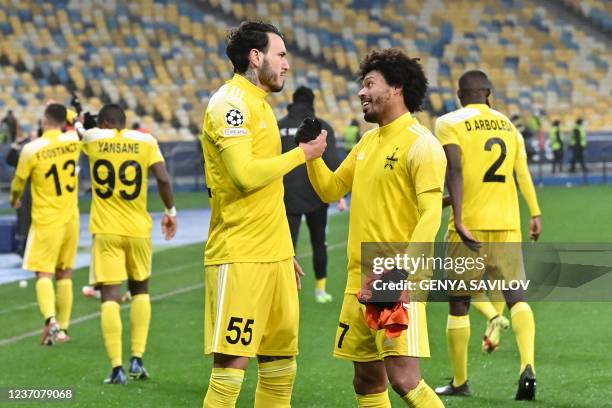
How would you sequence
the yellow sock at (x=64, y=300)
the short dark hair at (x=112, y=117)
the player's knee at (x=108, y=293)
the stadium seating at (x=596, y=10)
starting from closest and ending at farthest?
the player's knee at (x=108, y=293), the short dark hair at (x=112, y=117), the yellow sock at (x=64, y=300), the stadium seating at (x=596, y=10)

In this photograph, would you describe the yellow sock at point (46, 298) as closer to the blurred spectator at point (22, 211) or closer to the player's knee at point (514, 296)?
the blurred spectator at point (22, 211)

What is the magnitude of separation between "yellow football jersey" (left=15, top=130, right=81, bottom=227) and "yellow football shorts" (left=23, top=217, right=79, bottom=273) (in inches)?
3.0

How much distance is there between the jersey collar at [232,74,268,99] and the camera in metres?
6.08

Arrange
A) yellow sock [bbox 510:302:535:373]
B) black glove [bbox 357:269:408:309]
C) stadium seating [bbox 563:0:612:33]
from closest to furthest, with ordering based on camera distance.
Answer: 1. black glove [bbox 357:269:408:309]
2. yellow sock [bbox 510:302:535:373]
3. stadium seating [bbox 563:0:612:33]

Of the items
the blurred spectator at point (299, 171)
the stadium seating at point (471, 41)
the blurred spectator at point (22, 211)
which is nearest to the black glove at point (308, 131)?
the blurred spectator at point (299, 171)

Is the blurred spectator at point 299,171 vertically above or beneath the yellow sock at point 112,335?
above

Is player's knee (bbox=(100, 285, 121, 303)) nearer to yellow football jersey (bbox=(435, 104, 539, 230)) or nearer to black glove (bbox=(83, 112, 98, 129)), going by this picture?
black glove (bbox=(83, 112, 98, 129))

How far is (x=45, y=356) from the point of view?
10.4m

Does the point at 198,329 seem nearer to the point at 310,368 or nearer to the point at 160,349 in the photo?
the point at 160,349

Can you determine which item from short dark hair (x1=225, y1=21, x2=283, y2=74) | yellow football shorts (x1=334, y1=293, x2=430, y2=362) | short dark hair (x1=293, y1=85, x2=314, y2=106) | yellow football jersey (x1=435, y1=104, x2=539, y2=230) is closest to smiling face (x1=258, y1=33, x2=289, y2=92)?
short dark hair (x1=225, y1=21, x2=283, y2=74)

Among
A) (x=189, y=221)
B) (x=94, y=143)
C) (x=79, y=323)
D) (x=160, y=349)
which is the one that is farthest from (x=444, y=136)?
(x=189, y=221)

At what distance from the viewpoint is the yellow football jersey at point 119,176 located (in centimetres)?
950
